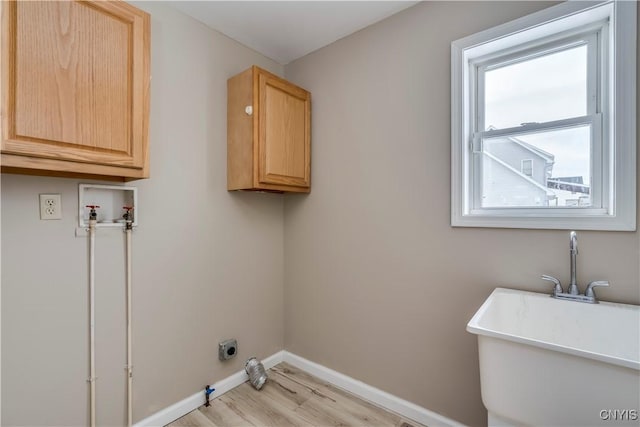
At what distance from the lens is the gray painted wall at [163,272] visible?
4.44 feet

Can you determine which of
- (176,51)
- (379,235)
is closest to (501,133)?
(379,235)

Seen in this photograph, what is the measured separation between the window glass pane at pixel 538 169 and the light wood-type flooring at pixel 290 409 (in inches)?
56.8

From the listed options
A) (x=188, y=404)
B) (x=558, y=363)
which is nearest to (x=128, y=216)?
(x=188, y=404)

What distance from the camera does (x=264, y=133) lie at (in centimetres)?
195

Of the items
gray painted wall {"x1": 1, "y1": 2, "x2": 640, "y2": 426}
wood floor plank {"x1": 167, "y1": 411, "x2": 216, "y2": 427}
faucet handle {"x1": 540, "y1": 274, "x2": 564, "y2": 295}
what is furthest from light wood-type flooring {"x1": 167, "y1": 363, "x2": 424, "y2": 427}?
faucet handle {"x1": 540, "y1": 274, "x2": 564, "y2": 295}

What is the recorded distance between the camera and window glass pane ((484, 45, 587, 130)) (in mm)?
1491

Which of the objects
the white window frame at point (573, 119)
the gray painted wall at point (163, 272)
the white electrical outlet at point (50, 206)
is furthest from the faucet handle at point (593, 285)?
the white electrical outlet at point (50, 206)

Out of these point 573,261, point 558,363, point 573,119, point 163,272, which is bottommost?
point 558,363

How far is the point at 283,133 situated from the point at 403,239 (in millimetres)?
1073

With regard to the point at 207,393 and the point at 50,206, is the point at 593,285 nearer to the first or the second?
the point at 207,393

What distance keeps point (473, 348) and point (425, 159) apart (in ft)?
3.56

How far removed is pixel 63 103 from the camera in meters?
1.19

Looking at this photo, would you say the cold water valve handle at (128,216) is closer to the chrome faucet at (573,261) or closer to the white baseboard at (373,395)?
the white baseboard at (373,395)

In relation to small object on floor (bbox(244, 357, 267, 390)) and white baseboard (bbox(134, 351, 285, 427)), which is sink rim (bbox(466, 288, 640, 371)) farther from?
white baseboard (bbox(134, 351, 285, 427))
